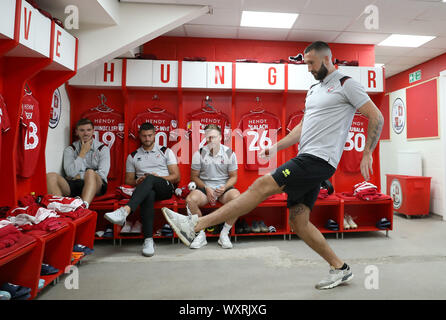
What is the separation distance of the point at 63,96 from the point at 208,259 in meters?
2.53

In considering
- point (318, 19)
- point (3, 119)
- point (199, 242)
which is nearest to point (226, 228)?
point (199, 242)

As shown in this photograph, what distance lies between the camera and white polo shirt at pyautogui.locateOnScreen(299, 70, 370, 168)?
1822 millimetres

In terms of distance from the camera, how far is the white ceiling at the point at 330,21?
3.28m

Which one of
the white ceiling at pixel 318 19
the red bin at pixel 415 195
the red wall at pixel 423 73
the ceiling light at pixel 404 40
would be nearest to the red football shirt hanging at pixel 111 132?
the white ceiling at pixel 318 19

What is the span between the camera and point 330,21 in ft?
12.1

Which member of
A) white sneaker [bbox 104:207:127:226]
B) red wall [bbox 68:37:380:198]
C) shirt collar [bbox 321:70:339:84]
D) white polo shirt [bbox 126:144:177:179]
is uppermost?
red wall [bbox 68:37:380:198]

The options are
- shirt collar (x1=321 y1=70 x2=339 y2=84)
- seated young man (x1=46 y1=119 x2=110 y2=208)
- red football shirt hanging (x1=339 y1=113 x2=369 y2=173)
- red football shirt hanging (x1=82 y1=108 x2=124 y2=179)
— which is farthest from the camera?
red football shirt hanging (x1=339 y1=113 x2=369 y2=173)

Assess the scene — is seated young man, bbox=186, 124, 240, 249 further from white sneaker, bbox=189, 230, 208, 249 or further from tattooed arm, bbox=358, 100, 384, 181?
tattooed arm, bbox=358, 100, 384, 181

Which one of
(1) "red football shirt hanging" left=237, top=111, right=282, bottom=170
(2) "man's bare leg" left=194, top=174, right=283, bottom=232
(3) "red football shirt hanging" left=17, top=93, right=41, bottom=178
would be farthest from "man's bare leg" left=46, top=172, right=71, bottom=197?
(1) "red football shirt hanging" left=237, top=111, right=282, bottom=170

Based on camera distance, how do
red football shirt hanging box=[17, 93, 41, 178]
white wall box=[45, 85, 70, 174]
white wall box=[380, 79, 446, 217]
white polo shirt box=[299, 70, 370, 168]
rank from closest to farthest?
1. white polo shirt box=[299, 70, 370, 168]
2. red football shirt hanging box=[17, 93, 41, 178]
3. white wall box=[45, 85, 70, 174]
4. white wall box=[380, 79, 446, 217]

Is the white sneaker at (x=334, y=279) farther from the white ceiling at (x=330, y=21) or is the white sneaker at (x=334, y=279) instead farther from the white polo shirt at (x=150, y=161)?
the white ceiling at (x=330, y=21)

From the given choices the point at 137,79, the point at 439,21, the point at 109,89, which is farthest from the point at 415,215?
the point at 109,89

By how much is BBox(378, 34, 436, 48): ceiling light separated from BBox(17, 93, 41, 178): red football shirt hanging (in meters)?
4.54

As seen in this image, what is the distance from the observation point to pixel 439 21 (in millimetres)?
3742
